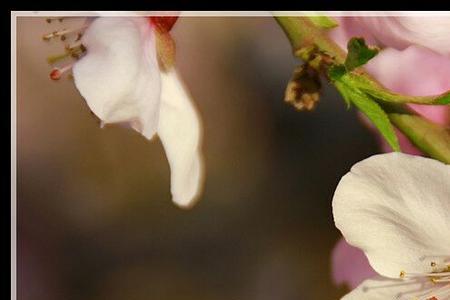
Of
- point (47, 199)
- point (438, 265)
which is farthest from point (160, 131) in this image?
point (438, 265)

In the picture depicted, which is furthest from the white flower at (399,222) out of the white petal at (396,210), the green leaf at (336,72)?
the green leaf at (336,72)

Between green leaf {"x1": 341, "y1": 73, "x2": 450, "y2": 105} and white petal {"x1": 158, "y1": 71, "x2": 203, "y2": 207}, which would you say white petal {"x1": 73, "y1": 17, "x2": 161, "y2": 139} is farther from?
green leaf {"x1": 341, "y1": 73, "x2": 450, "y2": 105}

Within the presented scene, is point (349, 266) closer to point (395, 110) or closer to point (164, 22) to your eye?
point (395, 110)

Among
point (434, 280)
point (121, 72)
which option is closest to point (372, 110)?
point (434, 280)

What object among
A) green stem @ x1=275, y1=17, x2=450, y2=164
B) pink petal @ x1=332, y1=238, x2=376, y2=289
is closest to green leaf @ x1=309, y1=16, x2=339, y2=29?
green stem @ x1=275, y1=17, x2=450, y2=164

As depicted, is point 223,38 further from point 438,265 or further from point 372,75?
point 438,265

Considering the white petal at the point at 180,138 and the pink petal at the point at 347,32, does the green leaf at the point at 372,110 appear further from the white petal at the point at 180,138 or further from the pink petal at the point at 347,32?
the white petal at the point at 180,138
